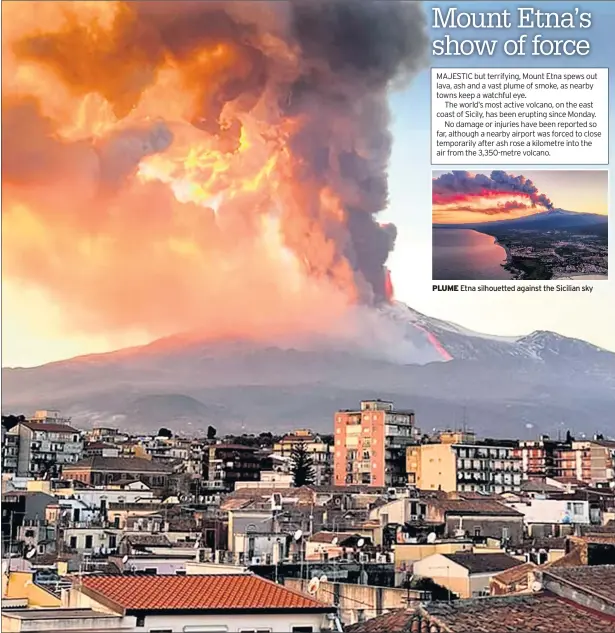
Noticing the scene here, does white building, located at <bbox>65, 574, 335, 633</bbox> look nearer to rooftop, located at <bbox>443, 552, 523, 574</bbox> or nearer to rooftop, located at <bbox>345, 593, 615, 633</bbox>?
rooftop, located at <bbox>345, 593, 615, 633</bbox>

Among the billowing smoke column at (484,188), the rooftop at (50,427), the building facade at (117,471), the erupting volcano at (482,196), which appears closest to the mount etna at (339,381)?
the rooftop at (50,427)

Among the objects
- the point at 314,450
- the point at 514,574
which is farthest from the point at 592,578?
the point at 314,450

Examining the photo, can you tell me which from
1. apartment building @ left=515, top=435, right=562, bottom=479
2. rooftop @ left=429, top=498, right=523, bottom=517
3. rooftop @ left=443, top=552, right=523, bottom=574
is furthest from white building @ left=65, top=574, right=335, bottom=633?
apartment building @ left=515, top=435, right=562, bottom=479

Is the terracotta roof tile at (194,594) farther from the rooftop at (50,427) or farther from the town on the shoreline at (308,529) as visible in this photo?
the rooftop at (50,427)

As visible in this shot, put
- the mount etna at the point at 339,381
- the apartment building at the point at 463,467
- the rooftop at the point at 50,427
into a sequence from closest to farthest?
the mount etna at the point at 339,381 < the rooftop at the point at 50,427 < the apartment building at the point at 463,467

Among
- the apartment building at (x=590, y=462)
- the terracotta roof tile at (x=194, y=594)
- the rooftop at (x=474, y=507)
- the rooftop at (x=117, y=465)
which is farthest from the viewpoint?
the rooftop at (x=117, y=465)

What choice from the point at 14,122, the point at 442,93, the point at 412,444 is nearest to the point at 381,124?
the point at 442,93

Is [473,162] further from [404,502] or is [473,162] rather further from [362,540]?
[404,502]
